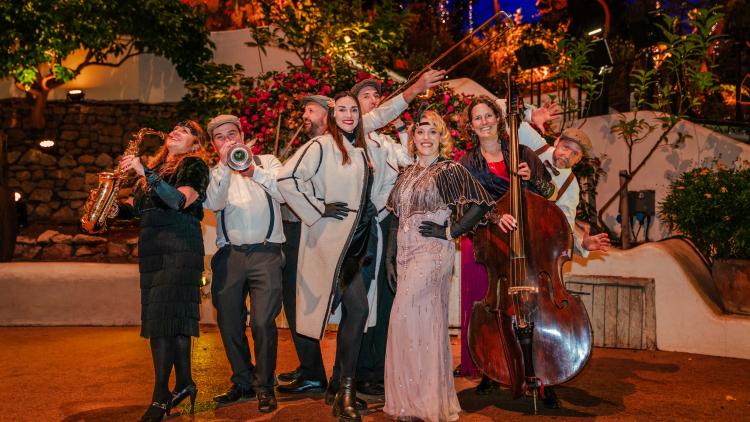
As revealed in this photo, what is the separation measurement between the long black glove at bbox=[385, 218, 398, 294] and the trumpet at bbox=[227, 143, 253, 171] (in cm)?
93

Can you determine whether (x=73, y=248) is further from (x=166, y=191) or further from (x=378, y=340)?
(x=166, y=191)

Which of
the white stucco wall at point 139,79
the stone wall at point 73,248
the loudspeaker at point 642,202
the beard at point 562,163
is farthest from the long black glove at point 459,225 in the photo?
the white stucco wall at point 139,79

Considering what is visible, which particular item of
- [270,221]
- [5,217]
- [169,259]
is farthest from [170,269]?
[5,217]

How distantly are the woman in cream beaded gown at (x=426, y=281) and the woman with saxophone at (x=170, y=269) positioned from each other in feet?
3.84

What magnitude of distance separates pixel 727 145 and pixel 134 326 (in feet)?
21.5

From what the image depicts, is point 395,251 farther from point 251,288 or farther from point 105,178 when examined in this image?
point 105,178

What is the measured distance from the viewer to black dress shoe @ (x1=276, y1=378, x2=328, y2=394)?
209 inches

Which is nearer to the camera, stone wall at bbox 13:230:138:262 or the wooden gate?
the wooden gate

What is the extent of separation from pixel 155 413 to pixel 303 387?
109 centimetres

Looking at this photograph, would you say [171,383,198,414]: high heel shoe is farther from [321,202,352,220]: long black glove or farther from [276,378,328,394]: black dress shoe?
[321,202,352,220]: long black glove

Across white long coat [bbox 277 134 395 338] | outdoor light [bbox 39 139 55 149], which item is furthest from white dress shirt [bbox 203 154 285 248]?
outdoor light [bbox 39 139 55 149]

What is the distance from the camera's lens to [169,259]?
460cm

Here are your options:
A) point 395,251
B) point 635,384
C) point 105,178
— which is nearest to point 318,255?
point 395,251

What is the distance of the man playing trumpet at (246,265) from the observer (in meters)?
4.98
